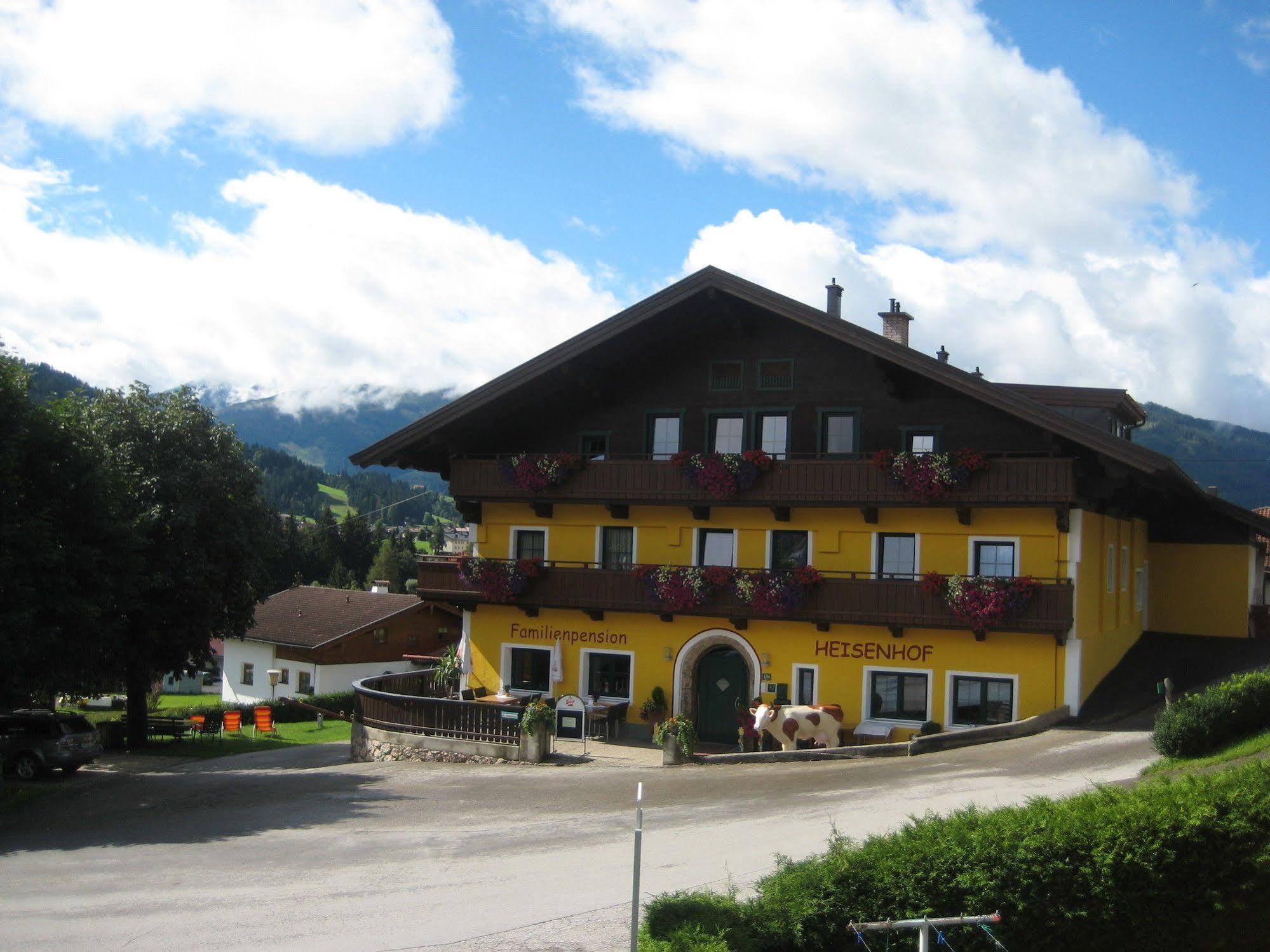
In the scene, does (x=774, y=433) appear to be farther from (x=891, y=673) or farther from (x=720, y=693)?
(x=720, y=693)

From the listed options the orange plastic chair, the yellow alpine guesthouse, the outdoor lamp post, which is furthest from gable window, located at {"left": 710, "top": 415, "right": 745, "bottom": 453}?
the outdoor lamp post

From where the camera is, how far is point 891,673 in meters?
24.4

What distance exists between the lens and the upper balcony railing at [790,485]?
22500mm

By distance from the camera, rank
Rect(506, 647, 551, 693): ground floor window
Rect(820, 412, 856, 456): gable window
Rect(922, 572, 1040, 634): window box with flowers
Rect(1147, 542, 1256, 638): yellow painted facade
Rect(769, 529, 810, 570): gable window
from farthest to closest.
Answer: Rect(1147, 542, 1256, 638): yellow painted facade < Rect(506, 647, 551, 693): ground floor window < Rect(769, 529, 810, 570): gable window < Rect(820, 412, 856, 456): gable window < Rect(922, 572, 1040, 634): window box with flowers

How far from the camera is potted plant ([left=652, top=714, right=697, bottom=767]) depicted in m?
22.3

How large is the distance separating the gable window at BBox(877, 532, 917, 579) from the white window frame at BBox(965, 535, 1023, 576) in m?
1.09

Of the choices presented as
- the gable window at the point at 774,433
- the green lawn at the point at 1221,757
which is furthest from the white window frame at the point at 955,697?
the green lawn at the point at 1221,757

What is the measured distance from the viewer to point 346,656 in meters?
56.1

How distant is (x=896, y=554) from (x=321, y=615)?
41655mm

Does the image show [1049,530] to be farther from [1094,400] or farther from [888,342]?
[1094,400]

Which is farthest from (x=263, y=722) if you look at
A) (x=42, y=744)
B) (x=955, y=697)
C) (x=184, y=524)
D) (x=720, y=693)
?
(x=955, y=697)

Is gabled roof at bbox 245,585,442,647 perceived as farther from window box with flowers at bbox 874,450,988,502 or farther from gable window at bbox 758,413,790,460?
window box with flowers at bbox 874,450,988,502

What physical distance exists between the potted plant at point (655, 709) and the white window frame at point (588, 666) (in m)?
0.60

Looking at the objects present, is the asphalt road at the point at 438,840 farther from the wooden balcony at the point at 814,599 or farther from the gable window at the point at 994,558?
the gable window at the point at 994,558
